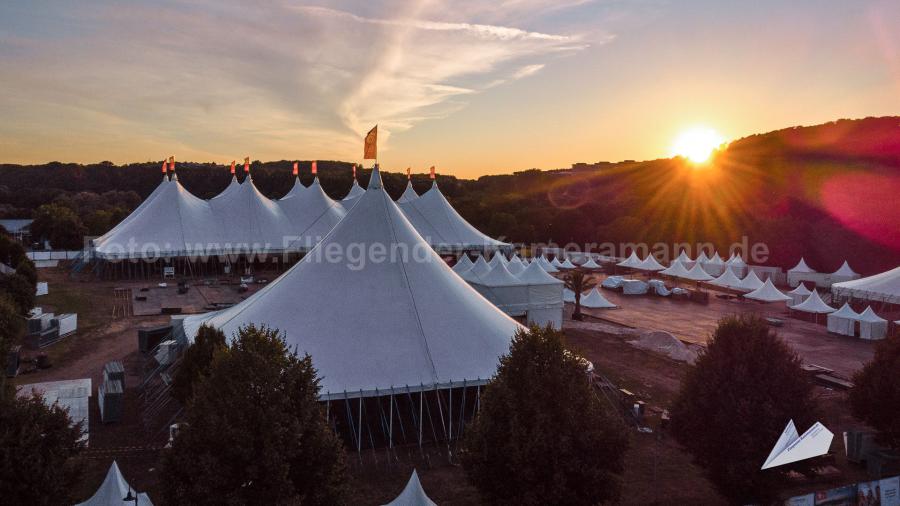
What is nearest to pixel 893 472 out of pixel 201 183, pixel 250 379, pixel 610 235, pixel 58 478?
pixel 250 379

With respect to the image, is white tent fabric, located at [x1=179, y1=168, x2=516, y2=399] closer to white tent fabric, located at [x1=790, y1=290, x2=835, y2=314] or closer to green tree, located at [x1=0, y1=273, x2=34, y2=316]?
green tree, located at [x1=0, y1=273, x2=34, y2=316]

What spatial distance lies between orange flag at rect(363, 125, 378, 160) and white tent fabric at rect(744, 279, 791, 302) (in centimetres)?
2374

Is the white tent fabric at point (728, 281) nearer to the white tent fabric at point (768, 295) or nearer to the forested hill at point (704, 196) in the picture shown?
the white tent fabric at point (768, 295)

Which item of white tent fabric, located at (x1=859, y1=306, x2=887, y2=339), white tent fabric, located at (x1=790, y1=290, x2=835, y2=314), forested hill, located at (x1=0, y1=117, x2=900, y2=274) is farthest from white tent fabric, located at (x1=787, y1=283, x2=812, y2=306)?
forested hill, located at (x1=0, y1=117, x2=900, y2=274)

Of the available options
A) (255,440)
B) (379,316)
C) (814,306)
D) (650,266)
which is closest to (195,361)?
(379,316)

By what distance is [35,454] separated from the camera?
6582 mm

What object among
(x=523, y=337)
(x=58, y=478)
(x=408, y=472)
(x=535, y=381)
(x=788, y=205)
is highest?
(x=788, y=205)

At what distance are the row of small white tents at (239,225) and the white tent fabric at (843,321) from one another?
67.3 ft

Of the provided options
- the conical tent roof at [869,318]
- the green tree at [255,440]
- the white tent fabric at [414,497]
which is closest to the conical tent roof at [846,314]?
the conical tent roof at [869,318]

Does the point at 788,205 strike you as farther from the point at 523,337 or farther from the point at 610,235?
the point at 523,337

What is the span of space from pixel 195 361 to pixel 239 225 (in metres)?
28.4

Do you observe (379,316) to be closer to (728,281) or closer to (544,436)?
(544,436)

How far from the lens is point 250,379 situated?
6.63m

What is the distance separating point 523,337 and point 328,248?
7.69 m
